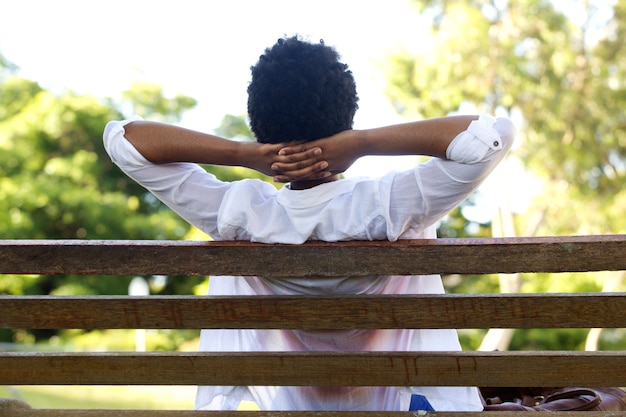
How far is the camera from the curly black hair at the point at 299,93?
235 cm

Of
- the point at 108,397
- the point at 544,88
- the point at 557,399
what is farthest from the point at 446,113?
the point at 557,399

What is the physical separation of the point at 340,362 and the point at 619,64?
19.2 metres

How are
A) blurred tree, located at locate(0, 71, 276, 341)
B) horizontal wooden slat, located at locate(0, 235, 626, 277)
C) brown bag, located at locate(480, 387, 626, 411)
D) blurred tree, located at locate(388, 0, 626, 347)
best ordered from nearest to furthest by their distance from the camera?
1. horizontal wooden slat, located at locate(0, 235, 626, 277)
2. brown bag, located at locate(480, 387, 626, 411)
3. blurred tree, located at locate(388, 0, 626, 347)
4. blurred tree, located at locate(0, 71, 276, 341)

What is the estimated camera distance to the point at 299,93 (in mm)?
2355

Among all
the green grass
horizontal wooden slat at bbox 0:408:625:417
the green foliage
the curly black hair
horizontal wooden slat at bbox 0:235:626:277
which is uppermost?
the green foliage

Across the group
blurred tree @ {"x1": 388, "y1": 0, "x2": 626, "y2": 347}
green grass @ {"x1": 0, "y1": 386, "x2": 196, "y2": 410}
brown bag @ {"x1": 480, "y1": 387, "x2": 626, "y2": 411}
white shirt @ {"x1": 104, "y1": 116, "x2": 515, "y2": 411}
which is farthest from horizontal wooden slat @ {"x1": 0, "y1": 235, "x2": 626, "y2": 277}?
blurred tree @ {"x1": 388, "y1": 0, "x2": 626, "y2": 347}

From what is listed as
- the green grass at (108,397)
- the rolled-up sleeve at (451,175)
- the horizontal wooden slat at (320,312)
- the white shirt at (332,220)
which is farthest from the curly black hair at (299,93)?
the green grass at (108,397)

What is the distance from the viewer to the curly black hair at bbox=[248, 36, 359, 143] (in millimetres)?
2348

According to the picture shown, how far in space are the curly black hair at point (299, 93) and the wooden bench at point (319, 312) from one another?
0.37 metres

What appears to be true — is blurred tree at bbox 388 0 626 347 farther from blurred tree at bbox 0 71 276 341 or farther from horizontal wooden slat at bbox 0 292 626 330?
horizontal wooden slat at bbox 0 292 626 330

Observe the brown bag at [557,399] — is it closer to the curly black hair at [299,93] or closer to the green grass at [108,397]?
the curly black hair at [299,93]

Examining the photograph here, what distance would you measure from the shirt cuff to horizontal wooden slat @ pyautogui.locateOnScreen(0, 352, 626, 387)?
1.57 ft

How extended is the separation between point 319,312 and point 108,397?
1455 centimetres

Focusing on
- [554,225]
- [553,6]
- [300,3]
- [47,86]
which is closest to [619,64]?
[553,6]
